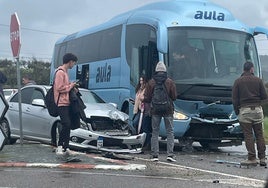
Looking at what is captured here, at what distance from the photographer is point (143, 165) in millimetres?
9789

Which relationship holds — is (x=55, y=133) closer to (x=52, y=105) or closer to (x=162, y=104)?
(x=52, y=105)

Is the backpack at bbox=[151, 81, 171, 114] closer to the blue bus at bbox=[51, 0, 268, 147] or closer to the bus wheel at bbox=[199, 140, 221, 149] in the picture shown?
the blue bus at bbox=[51, 0, 268, 147]

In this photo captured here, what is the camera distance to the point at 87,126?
477 inches

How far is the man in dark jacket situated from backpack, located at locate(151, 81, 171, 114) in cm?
135

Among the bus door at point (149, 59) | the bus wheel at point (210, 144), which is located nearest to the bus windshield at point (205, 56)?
the bus door at point (149, 59)

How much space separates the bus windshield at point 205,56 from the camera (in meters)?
14.0

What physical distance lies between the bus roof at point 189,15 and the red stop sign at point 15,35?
3.90m

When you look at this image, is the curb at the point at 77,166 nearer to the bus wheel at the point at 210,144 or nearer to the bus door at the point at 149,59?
the bus door at the point at 149,59

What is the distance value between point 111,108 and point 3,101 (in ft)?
11.5

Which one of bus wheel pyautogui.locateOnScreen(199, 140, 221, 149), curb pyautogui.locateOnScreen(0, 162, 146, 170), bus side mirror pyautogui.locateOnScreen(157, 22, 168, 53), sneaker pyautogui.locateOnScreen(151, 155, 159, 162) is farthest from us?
bus wheel pyautogui.locateOnScreen(199, 140, 221, 149)

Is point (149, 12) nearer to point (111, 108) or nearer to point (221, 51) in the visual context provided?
point (221, 51)

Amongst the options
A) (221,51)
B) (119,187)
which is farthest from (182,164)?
(221,51)

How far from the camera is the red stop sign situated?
1176cm

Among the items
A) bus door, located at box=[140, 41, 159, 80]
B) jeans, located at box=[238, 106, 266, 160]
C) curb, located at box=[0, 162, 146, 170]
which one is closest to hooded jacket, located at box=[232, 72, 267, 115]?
jeans, located at box=[238, 106, 266, 160]
